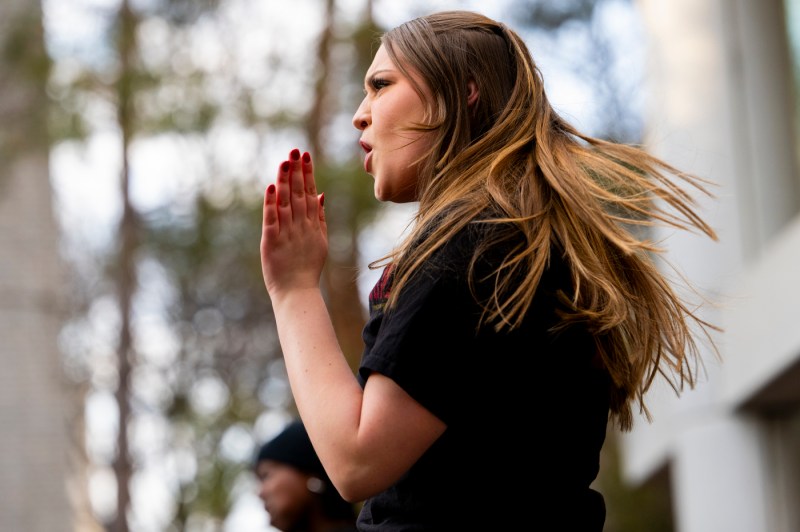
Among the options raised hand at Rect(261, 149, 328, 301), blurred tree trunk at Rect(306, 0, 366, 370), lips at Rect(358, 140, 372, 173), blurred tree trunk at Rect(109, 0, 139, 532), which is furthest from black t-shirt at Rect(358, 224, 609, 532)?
blurred tree trunk at Rect(109, 0, 139, 532)

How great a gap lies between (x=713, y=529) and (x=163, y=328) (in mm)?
9594

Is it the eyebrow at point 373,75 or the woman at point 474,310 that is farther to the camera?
the eyebrow at point 373,75

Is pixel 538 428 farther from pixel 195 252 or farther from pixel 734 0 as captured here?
pixel 195 252

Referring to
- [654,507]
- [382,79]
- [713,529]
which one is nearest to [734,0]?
[713,529]

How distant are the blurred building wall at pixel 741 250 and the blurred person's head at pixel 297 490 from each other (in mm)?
3937

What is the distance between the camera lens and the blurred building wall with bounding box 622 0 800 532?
8.36m

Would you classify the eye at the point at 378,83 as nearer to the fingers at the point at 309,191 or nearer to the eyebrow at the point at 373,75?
the eyebrow at the point at 373,75

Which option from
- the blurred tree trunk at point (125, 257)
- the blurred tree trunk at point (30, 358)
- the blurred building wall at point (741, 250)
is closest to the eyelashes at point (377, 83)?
the blurred building wall at point (741, 250)

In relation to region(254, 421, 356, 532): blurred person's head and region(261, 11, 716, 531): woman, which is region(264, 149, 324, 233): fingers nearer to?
region(261, 11, 716, 531): woman

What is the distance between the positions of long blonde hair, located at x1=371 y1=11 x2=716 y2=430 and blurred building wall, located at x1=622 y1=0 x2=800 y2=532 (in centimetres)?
605

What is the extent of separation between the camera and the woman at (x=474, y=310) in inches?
65.9

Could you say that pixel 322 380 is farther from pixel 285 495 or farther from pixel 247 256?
pixel 247 256

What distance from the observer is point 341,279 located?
1473 cm

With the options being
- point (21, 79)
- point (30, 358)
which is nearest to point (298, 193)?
point (21, 79)
